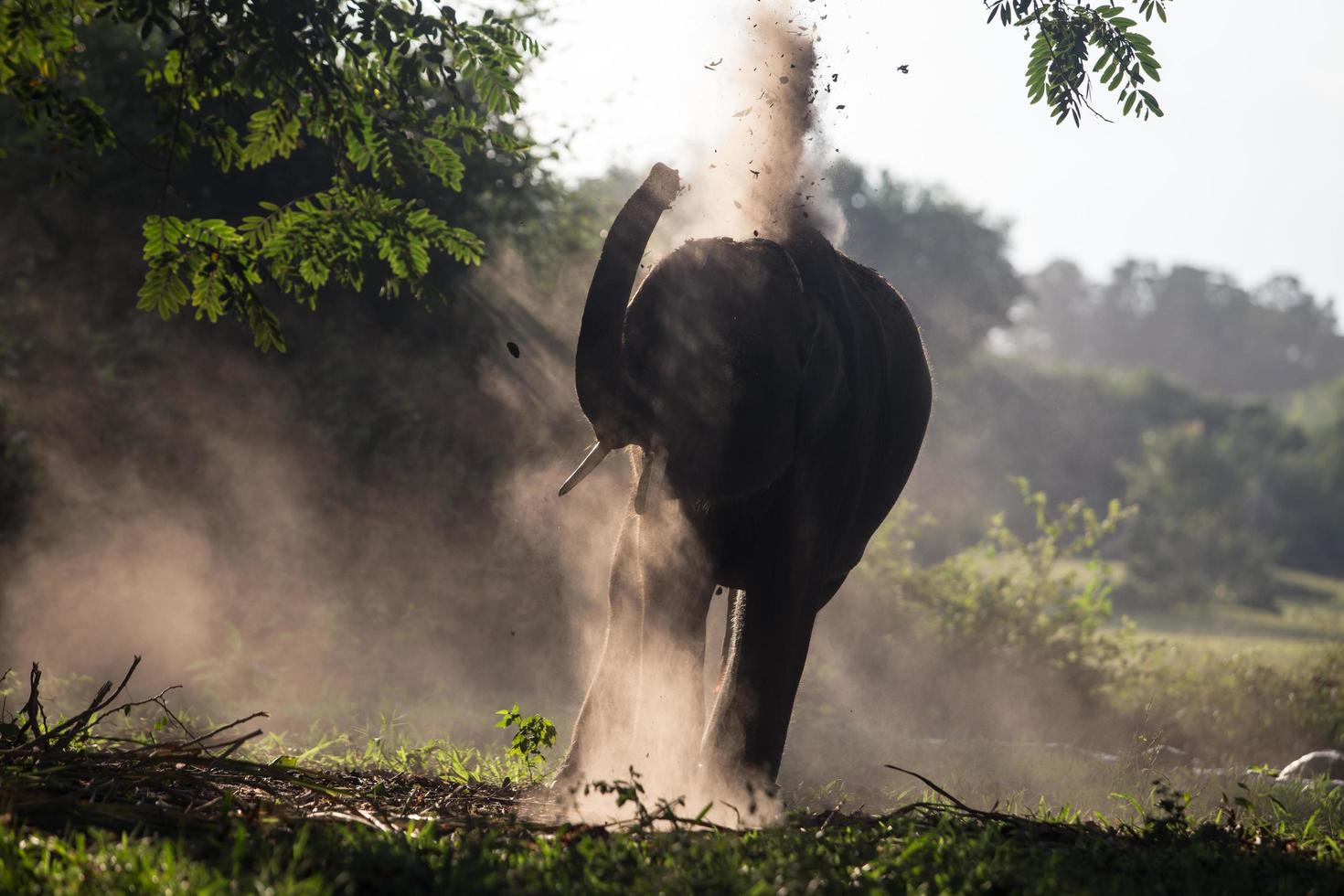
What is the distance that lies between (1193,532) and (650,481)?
3741 cm

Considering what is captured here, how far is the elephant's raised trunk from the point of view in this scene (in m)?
4.59

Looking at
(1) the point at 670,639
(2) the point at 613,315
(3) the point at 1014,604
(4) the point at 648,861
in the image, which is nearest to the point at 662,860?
(4) the point at 648,861

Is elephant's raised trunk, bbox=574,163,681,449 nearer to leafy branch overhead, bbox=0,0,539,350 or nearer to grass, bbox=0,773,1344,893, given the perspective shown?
leafy branch overhead, bbox=0,0,539,350

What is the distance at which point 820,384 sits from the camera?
5.11 m

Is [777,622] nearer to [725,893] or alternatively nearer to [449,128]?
[725,893]

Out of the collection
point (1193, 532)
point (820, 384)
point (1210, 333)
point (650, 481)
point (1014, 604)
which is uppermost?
point (1210, 333)

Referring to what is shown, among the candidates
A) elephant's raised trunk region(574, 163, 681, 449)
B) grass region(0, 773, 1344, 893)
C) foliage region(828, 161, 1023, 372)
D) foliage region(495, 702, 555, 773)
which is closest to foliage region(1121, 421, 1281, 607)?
foliage region(828, 161, 1023, 372)

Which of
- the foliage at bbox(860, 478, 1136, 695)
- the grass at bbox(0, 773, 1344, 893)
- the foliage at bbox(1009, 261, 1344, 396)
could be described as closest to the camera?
the grass at bbox(0, 773, 1344, 893)

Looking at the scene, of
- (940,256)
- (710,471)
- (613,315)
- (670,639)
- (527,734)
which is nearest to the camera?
(613,315)

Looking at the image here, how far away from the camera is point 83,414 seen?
11.5 meters

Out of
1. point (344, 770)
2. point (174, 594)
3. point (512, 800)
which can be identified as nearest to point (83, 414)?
point (174, 594)

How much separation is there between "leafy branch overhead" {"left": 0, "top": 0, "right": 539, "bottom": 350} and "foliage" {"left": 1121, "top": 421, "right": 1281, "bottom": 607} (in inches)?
1328

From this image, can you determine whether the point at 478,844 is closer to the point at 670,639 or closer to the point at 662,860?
the point at 662,860

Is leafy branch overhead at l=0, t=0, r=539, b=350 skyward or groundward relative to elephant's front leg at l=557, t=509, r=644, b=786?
skyward
